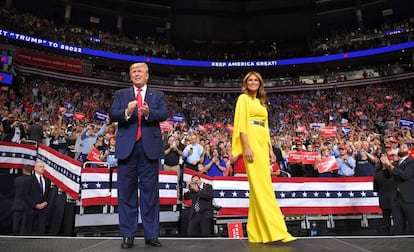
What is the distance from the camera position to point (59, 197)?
720 centimetres

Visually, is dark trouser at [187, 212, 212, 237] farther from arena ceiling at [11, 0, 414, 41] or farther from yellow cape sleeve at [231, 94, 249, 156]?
arena ceiling at [11, 0, 414, 41]

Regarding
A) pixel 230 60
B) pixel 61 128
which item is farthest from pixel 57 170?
pixel 230 60

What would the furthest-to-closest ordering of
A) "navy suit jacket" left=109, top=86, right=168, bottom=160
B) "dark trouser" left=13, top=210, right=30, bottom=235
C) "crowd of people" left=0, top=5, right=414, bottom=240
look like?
"crowd of people" left=0, top=5, right=414, bottom=240 < "dark trouser" left=13, top=210, right=30, bottom=235 < "navy suit jacket" left=109, top=86, right=168, bottom=160

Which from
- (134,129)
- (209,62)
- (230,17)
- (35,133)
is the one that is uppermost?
(230,17)

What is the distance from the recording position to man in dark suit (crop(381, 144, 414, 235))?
5938 mm

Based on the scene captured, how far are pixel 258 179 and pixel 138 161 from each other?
4.34 ft

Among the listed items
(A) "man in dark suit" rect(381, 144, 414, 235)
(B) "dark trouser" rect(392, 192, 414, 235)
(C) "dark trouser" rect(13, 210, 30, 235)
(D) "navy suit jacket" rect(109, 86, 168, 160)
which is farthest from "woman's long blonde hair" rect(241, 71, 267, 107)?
(C) "dark trouser" rect(13, 210, 30, 235)

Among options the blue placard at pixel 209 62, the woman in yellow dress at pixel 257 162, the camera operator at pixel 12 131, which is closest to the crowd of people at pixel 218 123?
the camera operator at pixel 12 131

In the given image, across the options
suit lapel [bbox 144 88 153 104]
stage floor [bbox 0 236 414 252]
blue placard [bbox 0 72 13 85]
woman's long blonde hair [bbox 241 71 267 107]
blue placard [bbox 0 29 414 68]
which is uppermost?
blue placard [bbox 0 29 414 68]

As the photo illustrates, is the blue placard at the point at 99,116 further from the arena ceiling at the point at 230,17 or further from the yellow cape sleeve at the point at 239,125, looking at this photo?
the arena ceiling at the point at 230,17

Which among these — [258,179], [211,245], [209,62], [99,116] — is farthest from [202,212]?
[209,62]

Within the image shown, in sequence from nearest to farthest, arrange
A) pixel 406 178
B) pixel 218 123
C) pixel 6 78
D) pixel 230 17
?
1. pixel 406 178
2. pixel 6 78
3. pixel 218 123
4. pixel 230 17

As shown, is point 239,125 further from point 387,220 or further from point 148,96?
point 387,220

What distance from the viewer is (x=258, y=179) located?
350 cm
